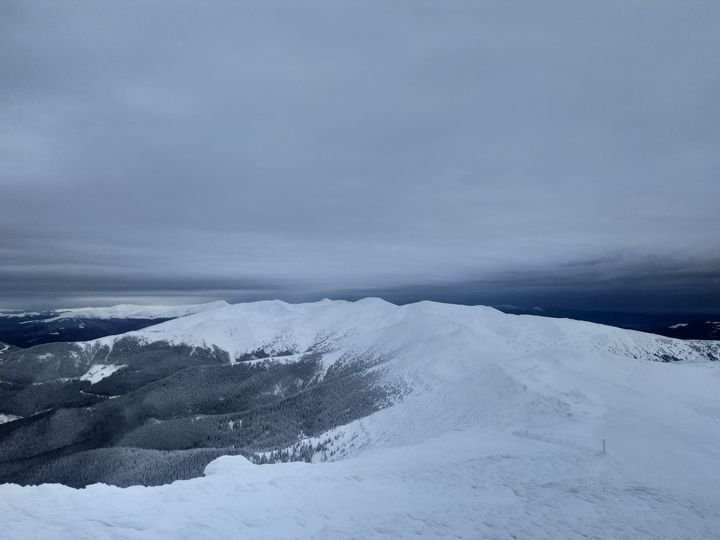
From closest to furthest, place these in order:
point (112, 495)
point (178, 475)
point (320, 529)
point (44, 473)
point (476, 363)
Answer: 1. point (320, 529)
2. point (112, 495)
3. point (178, 475)
4. point (476, 363)
5. point (44, 473)

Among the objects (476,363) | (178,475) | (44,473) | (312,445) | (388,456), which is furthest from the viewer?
(44,473)

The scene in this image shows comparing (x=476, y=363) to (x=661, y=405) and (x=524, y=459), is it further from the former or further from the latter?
(x=524, y=459)

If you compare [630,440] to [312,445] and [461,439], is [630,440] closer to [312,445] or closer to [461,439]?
[461,439]

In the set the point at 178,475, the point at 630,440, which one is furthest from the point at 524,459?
the point at 178,475

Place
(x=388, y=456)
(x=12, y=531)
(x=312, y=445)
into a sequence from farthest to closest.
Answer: (x=312, y=445) → (x=388, y=456) → (x=12, y=531)

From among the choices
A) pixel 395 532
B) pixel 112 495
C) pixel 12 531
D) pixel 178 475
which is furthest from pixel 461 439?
pixel 178 475

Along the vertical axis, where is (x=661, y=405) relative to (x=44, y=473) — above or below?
above

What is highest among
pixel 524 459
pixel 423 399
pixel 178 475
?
pixel 524 459

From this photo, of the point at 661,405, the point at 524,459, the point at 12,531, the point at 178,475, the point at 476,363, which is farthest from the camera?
the point at 476,363

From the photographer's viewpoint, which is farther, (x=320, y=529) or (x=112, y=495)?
(x=112, y=495)
